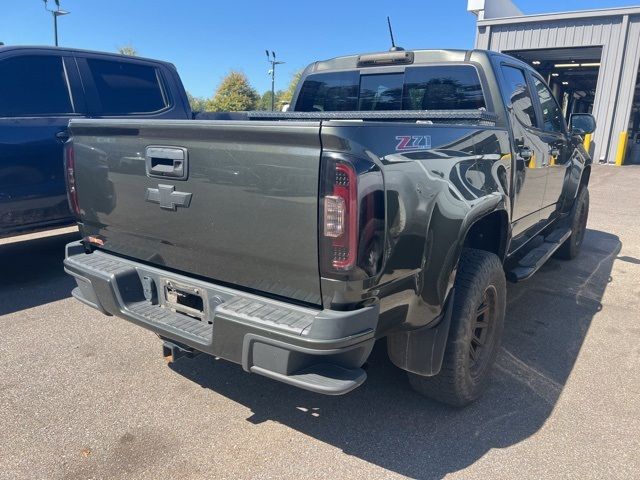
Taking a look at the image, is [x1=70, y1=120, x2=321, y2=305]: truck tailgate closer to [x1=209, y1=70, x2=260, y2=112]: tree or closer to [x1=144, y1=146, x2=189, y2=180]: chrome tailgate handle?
[x1=144, y1=146, x2=189, y2=180]: chrome tailgate handle

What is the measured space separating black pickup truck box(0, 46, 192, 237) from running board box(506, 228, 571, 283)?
13.1ft

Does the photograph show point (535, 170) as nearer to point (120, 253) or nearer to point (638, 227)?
point (120, 253)

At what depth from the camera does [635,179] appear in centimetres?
1533

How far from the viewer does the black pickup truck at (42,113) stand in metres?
4.50

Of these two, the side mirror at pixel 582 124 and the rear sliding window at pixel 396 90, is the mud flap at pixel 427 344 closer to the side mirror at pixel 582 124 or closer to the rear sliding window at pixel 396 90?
the rear sliding window at pixel 396 90

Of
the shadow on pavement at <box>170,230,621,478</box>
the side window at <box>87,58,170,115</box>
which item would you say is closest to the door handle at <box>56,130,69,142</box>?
the side window at <box>87,58,170,115</box>

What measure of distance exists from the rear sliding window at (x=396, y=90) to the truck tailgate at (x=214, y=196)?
77.1 inches

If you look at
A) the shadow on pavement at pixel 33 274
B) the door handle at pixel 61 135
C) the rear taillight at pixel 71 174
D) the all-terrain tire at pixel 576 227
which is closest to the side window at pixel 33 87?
the door handle at pixel 61 135

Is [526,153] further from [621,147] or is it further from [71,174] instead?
[621,147]

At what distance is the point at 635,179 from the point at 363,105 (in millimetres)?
14482

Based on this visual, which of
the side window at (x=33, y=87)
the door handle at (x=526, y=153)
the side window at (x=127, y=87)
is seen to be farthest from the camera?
the side window at (x=127, y=87)

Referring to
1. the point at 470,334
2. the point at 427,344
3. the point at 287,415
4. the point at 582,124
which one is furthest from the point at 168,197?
the point at 582,124

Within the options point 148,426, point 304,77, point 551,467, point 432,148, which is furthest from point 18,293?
point 551,467

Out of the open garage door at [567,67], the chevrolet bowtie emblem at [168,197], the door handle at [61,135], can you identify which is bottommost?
the chevrolet bowtie emblem at [168,197]
